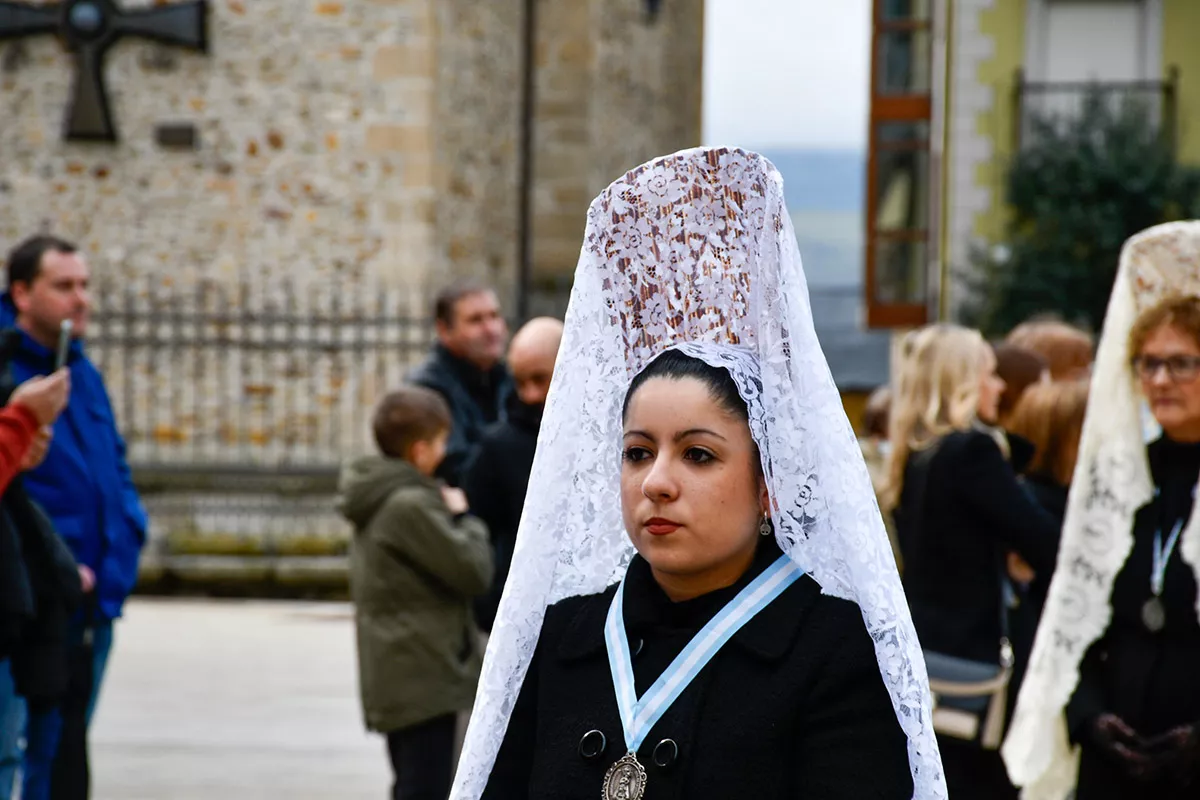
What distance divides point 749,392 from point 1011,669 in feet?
10.2

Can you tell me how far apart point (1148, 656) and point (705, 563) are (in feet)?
6.32

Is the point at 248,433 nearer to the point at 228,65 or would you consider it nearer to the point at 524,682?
the point at 228,65

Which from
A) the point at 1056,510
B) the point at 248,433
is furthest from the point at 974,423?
the point at 248,433

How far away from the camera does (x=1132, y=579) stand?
4.12 metres

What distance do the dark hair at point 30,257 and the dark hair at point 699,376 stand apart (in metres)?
3.84

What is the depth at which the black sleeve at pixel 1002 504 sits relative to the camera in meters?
5.02

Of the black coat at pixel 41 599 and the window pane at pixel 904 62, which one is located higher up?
the window pane at pixel 904 62

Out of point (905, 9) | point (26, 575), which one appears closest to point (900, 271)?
point (905, 9)

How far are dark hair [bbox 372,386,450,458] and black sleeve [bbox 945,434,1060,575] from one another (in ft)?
4.96

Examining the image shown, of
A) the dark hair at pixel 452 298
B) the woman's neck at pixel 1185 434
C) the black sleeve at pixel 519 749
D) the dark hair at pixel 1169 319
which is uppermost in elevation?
the dark hair at pixel 1169 319

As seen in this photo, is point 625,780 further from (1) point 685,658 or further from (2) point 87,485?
(2) point 87,485

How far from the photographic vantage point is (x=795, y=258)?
8.26 feet

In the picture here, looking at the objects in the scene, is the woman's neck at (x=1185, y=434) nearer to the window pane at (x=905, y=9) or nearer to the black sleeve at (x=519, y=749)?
the black sleeve at (x=519, y=749)

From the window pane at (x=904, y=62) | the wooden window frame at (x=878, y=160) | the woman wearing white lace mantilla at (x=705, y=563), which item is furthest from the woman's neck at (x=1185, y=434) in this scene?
the window pane at (x=904, y=62)
